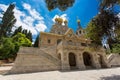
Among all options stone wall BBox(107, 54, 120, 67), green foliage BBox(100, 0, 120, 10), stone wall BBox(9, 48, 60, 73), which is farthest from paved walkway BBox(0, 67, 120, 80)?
stone wall BBox(107, 54, 120, 67)

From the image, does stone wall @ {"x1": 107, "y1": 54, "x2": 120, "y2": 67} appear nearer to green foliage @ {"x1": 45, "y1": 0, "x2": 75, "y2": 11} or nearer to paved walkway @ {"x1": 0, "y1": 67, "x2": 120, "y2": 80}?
paved walkway @ {"x1": 0, "y1": 67, "x2": 120, "y2": 80}

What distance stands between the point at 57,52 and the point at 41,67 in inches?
248

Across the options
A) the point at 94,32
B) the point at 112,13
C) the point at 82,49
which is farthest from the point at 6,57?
the point at 112,13

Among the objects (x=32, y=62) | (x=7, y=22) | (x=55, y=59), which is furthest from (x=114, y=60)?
(x=7, y=22)

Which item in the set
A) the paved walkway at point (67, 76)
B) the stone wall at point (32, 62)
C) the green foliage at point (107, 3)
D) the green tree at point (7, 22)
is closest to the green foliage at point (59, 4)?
the green foliage at point (107, 3)

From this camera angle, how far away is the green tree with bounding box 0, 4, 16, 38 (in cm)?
4054

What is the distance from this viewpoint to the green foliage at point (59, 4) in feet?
37.4

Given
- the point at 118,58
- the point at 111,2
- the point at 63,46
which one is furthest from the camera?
the point at 118,58

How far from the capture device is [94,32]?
12.3 meters

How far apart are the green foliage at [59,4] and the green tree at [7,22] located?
34344mm

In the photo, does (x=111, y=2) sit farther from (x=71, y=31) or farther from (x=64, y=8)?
(x=71, y=31)

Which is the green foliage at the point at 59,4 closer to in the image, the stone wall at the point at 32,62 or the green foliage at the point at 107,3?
the green foliage at the point at 107,3

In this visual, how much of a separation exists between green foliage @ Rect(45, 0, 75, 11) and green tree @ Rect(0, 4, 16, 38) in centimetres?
3434

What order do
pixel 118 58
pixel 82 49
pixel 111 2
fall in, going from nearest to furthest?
pixel 111 2 → pixel 82 49 → pixel 118 58
